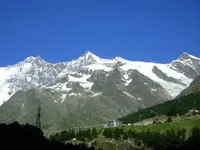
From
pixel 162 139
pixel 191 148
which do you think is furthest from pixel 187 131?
pixel 191 148

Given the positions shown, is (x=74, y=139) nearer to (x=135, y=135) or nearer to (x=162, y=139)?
(x=135, y=135)

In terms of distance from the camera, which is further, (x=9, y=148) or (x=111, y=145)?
(x=111, y=145)

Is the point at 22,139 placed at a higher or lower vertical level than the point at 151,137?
lower

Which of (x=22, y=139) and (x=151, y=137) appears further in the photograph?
(x=151, y=137)

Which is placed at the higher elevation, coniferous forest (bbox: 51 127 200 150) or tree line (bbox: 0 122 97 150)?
coniferous forest (bbox: 51 127 200 150)

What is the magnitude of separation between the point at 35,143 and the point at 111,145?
97472mm

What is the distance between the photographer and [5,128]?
3504 inches

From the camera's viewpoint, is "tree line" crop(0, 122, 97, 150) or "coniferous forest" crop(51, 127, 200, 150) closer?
"tree line" crop(0, 122, 97, 150)

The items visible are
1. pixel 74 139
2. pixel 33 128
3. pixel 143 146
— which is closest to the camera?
pixel 33 128

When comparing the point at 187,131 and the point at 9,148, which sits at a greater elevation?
the point at 187,131

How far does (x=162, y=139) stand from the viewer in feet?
595

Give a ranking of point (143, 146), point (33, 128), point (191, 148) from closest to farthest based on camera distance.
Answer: point (33, 128), point (191, 148), point (143, 146)

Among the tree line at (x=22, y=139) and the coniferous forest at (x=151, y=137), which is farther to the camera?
the coniferous forest at (x=151, y=137)

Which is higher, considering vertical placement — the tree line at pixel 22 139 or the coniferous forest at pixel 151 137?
the coniferous forest at pixel 151 137
